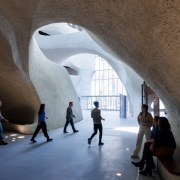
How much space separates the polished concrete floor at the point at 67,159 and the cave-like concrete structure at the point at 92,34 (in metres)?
1.96

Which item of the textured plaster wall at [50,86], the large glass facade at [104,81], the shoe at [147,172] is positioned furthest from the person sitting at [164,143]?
the large glass facade at [104,81]

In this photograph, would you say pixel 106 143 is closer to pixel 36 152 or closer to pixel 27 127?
→ pixel 36 152

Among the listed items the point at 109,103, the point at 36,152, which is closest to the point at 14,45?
the point at 36,152

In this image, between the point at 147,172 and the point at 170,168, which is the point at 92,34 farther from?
the point at 170,168

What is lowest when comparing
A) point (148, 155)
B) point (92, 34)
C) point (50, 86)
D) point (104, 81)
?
point (148, 155)

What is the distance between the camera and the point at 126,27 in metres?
4.72

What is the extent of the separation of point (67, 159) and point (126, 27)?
13.7 feet

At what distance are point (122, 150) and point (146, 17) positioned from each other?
17.8 ft

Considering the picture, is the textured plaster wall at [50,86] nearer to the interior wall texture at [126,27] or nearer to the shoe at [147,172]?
the interior wall texture at [126,27]

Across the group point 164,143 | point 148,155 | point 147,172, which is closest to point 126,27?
point 164,143

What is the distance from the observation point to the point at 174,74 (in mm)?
4301

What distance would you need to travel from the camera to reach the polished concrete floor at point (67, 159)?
222 inches

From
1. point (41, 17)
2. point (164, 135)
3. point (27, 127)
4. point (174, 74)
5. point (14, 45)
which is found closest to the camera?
point (174, 74)

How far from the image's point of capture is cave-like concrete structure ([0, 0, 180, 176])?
12.2ft
